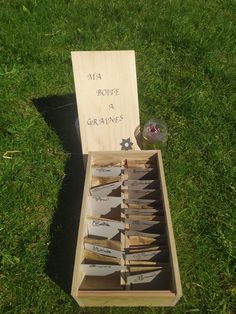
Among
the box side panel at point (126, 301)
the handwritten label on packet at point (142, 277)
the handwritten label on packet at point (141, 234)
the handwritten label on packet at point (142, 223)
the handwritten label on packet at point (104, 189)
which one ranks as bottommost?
the box side panel at point (126, 301)

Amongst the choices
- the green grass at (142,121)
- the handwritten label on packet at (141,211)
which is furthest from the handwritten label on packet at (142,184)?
the green grass at (142,121)

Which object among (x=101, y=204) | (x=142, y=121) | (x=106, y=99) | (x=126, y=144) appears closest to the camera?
(x=101, y=204)

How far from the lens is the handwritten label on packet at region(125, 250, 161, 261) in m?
2.49

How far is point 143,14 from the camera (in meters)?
5.49

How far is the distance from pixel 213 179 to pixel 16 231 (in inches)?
72.4

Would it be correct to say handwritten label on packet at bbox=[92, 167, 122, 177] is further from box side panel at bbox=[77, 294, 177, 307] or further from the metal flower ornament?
box side panel at bbox=[77, 294, 177, 307]

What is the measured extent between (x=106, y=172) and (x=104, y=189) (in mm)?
170

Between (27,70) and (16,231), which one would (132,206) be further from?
(27,70)

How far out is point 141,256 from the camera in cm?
250

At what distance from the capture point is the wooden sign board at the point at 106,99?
3.20 m

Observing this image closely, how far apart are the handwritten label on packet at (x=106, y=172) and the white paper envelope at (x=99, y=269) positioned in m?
0.85

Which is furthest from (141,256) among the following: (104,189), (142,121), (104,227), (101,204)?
(142,121)

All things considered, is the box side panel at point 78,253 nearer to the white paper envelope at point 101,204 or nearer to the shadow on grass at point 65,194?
the white paper envelope at point 101,204

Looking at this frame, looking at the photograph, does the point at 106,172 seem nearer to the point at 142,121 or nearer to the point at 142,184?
the point at 142,184
